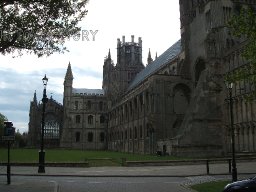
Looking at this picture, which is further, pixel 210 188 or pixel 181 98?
pixel 181 98

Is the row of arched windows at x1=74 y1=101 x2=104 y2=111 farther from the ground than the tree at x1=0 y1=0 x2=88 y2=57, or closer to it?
farther from the ground

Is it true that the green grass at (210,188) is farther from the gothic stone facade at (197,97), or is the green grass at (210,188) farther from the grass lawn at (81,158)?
the gothic stone facade at (197,97)

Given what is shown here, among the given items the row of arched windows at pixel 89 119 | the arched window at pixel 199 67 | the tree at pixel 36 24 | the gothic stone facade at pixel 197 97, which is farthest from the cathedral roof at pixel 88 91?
the tree at pixel 36 24

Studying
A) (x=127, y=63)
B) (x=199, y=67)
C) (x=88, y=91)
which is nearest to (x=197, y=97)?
(x=199, y=67)

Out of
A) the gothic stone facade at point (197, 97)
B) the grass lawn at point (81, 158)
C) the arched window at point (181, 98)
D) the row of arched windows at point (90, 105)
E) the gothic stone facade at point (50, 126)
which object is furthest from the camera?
the row of arched windows at point (90, 105)

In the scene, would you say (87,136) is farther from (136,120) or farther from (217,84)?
(217,84)

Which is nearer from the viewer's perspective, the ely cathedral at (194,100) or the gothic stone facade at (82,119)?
the ely cathedral at (194,100)

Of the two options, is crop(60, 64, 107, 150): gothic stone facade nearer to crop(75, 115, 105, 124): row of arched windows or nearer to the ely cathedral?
crop(75, 115, 105, 124): row of arched windows

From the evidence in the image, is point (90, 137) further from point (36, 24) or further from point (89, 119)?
point (36, 24)

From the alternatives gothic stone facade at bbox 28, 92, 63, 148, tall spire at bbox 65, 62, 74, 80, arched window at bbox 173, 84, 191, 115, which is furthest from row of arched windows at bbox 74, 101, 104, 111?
arched window at bbox 173, 84, 191, 115

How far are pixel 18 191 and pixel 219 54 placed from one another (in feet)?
143

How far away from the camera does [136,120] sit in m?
76.4

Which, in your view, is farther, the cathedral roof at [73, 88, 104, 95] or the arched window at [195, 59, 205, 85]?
the cathedral roof at [73, 88, 104, 95]

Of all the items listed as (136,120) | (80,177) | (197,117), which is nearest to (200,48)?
(197,117)
